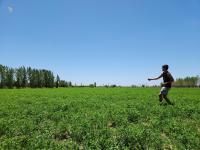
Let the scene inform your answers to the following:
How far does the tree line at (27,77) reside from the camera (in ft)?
419

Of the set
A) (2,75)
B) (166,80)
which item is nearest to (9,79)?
(2,75)

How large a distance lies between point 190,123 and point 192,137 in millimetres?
2779

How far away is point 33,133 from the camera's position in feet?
29.5

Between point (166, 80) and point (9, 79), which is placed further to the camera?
point (9, 79)

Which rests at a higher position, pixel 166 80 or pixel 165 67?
pixel 165 67

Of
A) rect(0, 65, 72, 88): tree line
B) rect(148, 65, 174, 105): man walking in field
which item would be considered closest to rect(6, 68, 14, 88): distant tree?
rect(0, 65, 72, 88): tree line

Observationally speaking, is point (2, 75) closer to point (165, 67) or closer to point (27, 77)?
point (27, 77)

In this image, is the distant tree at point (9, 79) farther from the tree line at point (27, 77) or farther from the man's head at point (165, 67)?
the man's head at point (165, 67)

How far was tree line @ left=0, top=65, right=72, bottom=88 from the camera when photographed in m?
128

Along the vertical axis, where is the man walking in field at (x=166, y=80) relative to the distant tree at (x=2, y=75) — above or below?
below

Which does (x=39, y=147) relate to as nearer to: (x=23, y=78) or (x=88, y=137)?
(x=88, y=137)

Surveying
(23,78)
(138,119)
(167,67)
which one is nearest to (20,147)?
(138,119)

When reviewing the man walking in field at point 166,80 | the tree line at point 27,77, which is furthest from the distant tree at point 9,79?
the man walking in field at point 166,80

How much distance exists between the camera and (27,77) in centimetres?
14100
